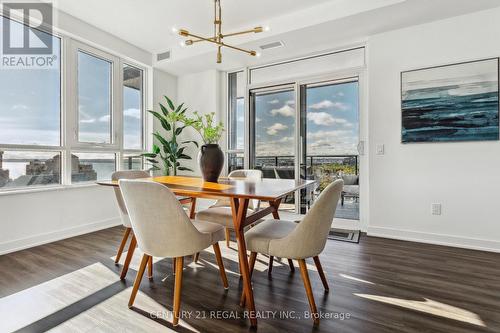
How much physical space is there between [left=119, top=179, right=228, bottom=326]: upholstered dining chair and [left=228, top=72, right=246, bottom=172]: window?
124 inches

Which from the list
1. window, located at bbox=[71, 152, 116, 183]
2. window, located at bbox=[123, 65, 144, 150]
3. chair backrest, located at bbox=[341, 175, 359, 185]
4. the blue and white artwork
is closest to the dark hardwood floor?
window, located at bbox=[71, 152, 116, 183]

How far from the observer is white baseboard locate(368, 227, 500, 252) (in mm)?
2869

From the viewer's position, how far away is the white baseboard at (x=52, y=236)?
9.25 ft

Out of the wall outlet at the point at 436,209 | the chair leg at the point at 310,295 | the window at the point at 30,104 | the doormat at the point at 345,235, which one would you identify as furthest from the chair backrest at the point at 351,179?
the window at the point at 30,104

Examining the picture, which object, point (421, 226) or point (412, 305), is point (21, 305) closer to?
point (412, 305)

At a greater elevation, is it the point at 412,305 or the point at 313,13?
the point at 313,13

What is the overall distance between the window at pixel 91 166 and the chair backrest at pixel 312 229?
3.22 meters

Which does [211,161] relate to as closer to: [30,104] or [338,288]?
[338,288]

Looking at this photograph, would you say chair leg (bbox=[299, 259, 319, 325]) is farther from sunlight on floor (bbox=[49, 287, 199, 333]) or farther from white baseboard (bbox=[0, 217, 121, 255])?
white baseboard (bbox=[0, 217, 121, 255])

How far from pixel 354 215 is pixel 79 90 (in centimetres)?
437

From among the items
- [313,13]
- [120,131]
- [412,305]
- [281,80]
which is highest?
[313,13]

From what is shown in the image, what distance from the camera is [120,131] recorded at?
13.6ft

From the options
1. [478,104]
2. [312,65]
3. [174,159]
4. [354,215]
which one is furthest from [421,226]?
[174,159]

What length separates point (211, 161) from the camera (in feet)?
7.55
